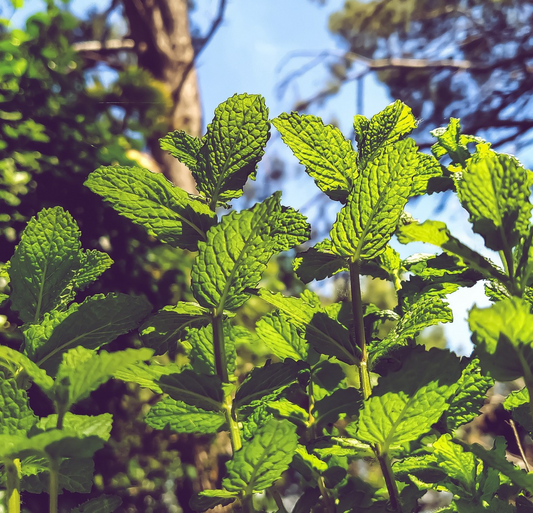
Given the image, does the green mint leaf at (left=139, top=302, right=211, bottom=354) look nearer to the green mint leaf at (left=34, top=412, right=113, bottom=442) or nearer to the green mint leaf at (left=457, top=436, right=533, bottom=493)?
the green mint leaf at (left=34, top=412, right=113, bottom=442)

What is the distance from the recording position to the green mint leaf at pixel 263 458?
0.93 ft

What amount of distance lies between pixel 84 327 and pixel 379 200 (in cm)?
23

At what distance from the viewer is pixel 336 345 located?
0.36 m

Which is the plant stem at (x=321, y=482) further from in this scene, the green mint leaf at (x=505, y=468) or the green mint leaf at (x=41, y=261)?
the green mint leaf at (x=41, y=261)

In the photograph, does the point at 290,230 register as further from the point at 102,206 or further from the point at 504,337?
the point at 102,206

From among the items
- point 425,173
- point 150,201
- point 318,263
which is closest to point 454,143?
point 425,173

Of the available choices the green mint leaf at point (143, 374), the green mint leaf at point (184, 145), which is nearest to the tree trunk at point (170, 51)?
the green mint leaf at point (184, 145)

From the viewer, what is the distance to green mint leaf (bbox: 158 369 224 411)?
1.09ft

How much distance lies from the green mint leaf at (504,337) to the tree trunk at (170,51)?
442cm

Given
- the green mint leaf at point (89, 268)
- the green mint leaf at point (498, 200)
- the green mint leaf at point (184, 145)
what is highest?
the green mint leaf at point (184, 145)

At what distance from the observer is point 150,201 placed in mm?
362

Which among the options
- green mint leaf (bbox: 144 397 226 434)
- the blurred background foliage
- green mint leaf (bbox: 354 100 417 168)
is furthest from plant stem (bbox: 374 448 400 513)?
the blurred background foliage

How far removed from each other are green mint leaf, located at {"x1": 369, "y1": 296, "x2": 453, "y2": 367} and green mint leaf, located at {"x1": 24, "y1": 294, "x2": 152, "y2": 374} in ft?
0.57

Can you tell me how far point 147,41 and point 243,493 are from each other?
17.6 feet
